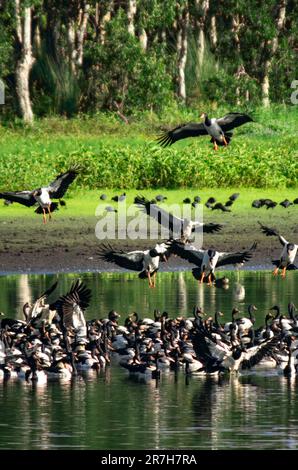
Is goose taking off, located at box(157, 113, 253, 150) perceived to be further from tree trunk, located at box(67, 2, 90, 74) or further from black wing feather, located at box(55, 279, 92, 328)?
tree trunk, located at box(67, 2, 90, 74)

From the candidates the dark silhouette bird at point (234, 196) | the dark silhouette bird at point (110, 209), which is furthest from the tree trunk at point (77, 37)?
the dark silhouette bird at point (110, 209)

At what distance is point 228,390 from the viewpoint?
17.0 m

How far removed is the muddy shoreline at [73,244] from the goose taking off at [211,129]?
14.0 ft

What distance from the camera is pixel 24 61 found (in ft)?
145

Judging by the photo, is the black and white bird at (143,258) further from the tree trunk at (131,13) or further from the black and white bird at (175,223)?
the tree trunk at (131,13)

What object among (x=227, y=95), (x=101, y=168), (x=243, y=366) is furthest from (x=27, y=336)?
(x=227, y=95)

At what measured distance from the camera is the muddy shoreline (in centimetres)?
2603

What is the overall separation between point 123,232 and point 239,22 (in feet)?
105

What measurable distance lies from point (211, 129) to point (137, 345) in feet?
16.0

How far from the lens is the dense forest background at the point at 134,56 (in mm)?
45938

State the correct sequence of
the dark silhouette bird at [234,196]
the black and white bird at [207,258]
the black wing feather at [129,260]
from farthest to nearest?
the dark silhouette bird at [234,196]
the black wing feather at [129,260]
the black and white bird at [207,258]

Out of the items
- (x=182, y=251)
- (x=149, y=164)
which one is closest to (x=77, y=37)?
(x=149, y=164)

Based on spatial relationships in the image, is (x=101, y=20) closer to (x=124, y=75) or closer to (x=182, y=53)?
(x=182, y=53)
